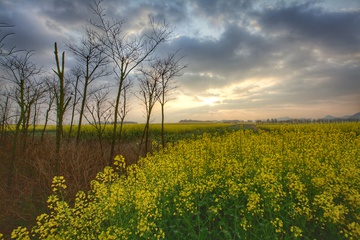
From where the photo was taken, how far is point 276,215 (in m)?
5.04

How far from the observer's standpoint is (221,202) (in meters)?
5.11

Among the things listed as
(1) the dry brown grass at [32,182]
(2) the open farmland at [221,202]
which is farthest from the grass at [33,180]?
(2) the open farmland at [221,202]

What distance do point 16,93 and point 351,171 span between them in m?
11.7

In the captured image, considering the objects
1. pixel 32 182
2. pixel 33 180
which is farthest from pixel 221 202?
pixel 33 180

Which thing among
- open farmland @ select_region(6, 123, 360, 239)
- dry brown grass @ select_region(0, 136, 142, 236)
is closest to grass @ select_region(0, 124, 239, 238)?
dry brown grass @ select_region(0, 136, 142, 236)

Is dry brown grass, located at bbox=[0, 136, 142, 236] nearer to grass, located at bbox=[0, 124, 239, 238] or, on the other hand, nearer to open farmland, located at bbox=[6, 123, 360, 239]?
grass, located at bbox=[0, 124, 239, 238]

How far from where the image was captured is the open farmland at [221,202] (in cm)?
434

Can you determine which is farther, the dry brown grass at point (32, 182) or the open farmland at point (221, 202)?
the dry brown grass at point (32, 182)

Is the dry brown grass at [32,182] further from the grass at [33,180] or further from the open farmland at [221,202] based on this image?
the open farmland at [221,202]

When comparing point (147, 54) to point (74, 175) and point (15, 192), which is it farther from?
point (15, 192)

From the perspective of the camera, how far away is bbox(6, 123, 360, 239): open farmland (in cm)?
434

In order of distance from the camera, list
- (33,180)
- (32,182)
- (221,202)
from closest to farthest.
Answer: (221,202), (32,182), (33,180)

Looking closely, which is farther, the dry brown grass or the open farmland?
the dry brown grass

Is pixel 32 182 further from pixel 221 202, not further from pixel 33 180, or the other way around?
→ pixel 221 202
